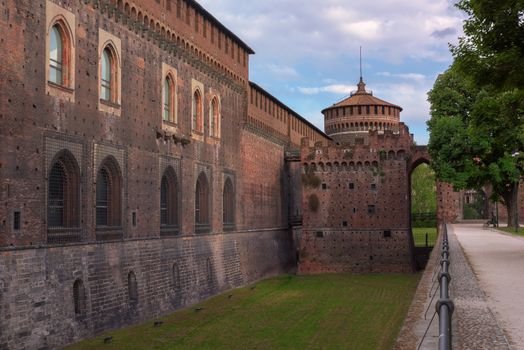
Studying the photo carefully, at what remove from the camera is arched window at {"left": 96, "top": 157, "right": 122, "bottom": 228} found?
1605 centimetres

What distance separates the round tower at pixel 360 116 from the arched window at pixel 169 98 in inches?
1232

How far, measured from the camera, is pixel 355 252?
31.5 meters

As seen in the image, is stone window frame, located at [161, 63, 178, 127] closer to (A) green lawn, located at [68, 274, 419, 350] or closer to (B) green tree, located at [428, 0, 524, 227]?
(A) green lawn, located at [68, 274, 419, 350]

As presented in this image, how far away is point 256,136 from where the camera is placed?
1156 inches

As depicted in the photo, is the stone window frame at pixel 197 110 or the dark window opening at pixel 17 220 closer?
the dark window opening at pixel 17 220

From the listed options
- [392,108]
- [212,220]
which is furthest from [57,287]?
[392,108]

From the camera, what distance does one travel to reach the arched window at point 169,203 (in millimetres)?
19766

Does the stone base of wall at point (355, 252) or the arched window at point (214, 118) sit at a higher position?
the arched window at point (214, 118)

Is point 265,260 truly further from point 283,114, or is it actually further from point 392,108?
point 392,108

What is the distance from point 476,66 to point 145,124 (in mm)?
9162

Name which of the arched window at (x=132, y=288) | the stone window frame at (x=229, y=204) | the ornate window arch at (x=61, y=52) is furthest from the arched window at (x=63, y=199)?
the stone window frame at (x=229, y=204)

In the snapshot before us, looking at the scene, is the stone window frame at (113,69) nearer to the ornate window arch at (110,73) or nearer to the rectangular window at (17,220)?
the ornate window arch at (110,73)

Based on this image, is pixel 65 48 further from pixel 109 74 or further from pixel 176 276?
pixel 176 276

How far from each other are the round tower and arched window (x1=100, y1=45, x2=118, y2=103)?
35.1 m
